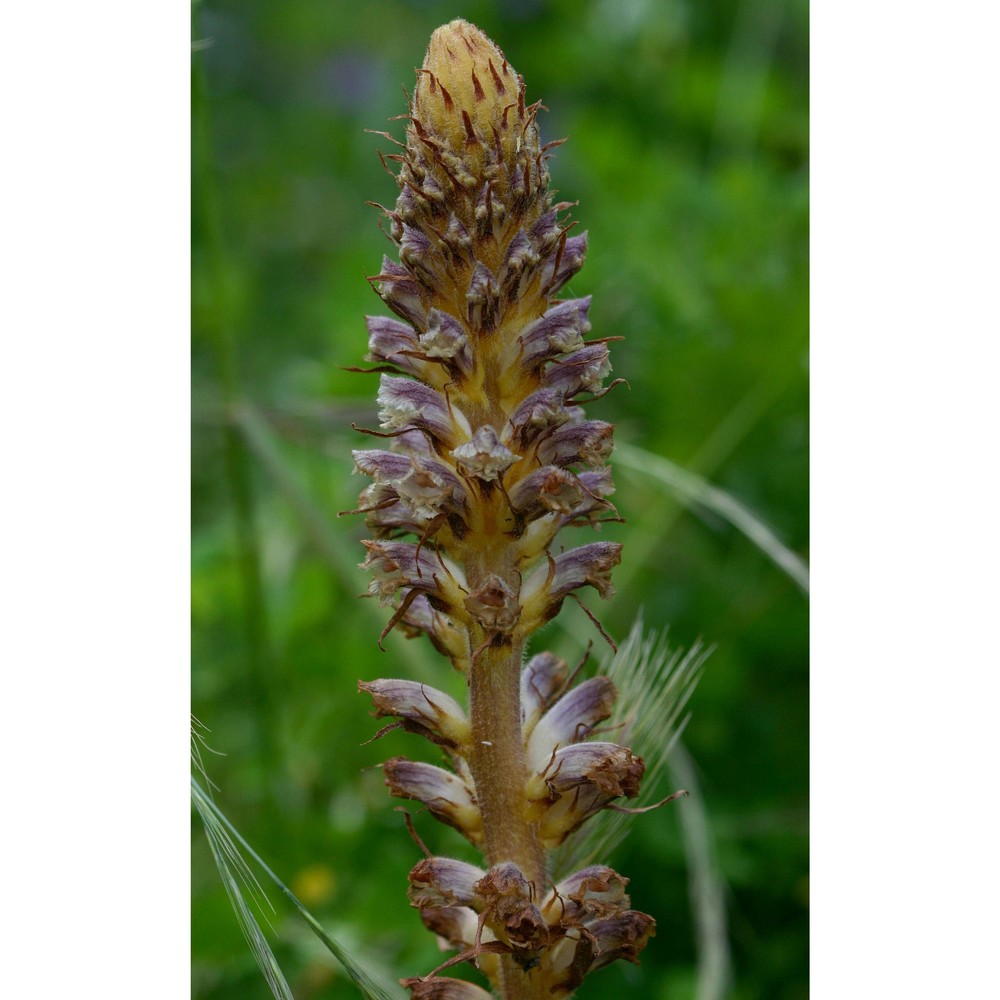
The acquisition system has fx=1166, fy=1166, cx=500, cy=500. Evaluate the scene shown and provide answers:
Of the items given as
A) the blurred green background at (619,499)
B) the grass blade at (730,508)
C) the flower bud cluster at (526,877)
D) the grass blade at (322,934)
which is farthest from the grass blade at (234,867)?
the grass blade at (730,508)

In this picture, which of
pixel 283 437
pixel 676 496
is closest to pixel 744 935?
pixel 676 496

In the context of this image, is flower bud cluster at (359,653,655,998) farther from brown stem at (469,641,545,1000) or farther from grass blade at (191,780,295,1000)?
grass blade at (191,780,295,1000)

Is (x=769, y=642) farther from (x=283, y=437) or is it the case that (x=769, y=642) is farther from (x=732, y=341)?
(x=283, y=437)

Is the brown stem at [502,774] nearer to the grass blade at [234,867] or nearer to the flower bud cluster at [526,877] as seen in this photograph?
the flower bud cluster at [526,877]

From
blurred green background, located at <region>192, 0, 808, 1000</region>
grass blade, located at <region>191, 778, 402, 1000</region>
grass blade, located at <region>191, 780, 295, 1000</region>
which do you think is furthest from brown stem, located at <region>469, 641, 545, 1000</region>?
blurred green background, located at <region>192, 0, 808, 1000</region>

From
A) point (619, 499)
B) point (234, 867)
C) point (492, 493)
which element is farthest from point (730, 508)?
point (619, 499)
